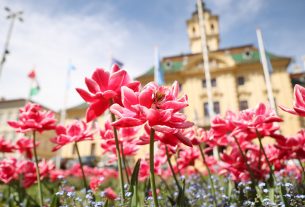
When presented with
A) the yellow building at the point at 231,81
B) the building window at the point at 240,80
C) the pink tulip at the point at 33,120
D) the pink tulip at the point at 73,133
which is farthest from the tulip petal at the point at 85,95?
the building window at the point at 240,80

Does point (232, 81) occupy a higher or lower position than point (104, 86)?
higher

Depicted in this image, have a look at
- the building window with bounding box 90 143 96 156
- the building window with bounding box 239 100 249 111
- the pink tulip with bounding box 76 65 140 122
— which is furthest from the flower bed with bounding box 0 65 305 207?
the building window with bounding box 90 143 96 156

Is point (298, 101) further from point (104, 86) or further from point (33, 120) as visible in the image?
point (33, 120)

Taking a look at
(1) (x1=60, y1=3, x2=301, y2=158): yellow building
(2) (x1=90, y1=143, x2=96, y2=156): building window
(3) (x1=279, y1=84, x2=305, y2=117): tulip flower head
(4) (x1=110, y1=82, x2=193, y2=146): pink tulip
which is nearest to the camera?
(4) (x1=110, y1=82, x2=193, y2=146): pink tulip

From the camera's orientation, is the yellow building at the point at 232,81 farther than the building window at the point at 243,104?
No

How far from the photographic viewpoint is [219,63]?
29281 mm

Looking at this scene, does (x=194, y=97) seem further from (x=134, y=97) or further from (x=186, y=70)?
(x=134, y=97)

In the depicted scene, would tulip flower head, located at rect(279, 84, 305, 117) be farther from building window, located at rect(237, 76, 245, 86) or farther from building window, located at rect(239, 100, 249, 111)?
building window, located at rect(237, 76, 245, 86)

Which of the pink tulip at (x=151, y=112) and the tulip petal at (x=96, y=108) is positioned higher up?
the tulip petal at (x=96, y=108)

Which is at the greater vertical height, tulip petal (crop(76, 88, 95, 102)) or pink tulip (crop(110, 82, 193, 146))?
tulip petal (crop(76, 88, 95, 102))

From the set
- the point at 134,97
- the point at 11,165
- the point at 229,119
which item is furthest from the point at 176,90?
the point at 11,165

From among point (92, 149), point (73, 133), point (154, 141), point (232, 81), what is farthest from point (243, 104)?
point (154, 141)

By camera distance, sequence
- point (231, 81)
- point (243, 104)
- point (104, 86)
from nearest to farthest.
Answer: point (104, 86) < point (243, 104) < point (231, 81)

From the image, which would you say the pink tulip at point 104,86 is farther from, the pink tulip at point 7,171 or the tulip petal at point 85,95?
the pink tulip at point 7,171
